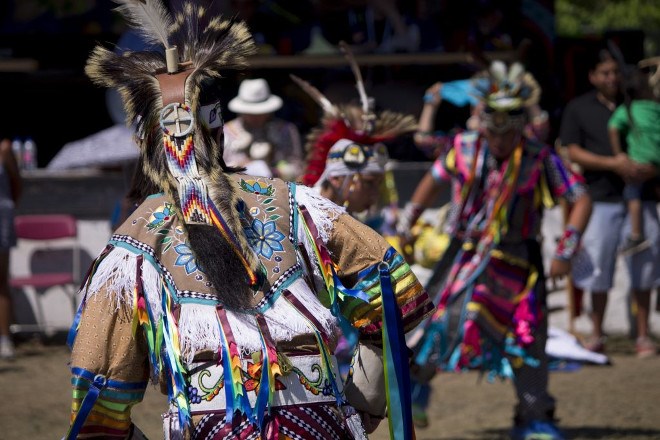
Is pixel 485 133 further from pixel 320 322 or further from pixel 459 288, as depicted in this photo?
pixel 320 322

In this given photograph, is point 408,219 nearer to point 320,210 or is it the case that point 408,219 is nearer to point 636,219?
point 636,219

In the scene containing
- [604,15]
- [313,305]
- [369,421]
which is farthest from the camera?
[604,15]

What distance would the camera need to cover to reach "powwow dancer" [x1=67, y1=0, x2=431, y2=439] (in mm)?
2674

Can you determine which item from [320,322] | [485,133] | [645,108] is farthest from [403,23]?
[320,322]

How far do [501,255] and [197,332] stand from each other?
371cm

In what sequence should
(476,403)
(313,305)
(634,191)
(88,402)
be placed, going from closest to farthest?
1. (88,402)
2. (313,305)
3. (476,403)
4. (634,191)

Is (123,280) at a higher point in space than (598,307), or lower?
higher

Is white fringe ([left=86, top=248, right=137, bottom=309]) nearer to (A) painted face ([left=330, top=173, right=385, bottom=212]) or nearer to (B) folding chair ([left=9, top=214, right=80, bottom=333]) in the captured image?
(A) painted face ([left=330, top=173, right=385, bottom=212])

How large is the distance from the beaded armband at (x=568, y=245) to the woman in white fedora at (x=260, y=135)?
2.31 m

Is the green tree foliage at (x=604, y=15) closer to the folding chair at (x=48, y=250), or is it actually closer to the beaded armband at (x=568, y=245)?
the folding chair at (x=48, y=250)

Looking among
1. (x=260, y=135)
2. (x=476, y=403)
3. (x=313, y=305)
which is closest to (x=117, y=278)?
(x=313, y=305)

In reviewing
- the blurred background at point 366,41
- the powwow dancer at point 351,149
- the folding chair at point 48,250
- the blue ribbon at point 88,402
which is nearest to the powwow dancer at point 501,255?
the powwow dancer at point 351,149

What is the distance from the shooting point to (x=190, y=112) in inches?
108

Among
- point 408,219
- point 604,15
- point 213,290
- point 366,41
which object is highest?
point 366,41
